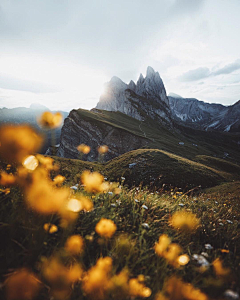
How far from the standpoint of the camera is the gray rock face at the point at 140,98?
128 m

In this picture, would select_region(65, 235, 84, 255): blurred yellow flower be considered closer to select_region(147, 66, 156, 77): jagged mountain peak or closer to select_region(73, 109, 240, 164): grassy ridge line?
select_region(73, 109, 240, 164): grassy ridge line

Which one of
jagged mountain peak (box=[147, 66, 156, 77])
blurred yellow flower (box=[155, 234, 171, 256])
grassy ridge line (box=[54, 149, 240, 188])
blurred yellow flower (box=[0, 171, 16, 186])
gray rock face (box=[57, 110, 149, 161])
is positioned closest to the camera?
blurred yellow flower (box=[155, 234, 171, 256])

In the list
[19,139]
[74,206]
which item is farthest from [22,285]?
[19,139]

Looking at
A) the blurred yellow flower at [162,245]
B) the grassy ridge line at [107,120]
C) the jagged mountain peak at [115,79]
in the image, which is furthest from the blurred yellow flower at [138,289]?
the jagged mountain peak at [115,79]

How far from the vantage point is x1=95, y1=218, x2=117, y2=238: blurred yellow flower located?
8.63 ft

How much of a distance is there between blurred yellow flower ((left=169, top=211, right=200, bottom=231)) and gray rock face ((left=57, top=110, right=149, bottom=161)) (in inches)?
1733

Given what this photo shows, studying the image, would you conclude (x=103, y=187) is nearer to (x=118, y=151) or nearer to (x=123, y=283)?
(x=123, y=283)

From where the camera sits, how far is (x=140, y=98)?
481ft

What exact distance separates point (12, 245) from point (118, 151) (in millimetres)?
47905

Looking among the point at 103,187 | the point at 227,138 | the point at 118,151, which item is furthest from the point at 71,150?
the point at 227,138

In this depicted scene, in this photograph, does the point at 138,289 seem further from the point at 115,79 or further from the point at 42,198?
the point at 115,79

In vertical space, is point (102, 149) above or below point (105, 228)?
below

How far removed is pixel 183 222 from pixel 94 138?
50.6 metres

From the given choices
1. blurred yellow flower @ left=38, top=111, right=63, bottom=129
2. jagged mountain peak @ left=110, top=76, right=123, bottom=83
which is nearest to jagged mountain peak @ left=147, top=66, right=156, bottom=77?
jagged mountain peak @ left=110, top=76, right=123, bottom=83
